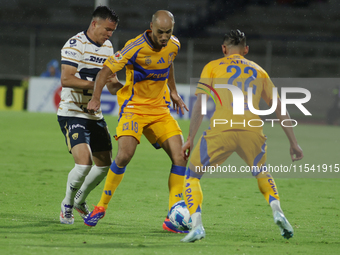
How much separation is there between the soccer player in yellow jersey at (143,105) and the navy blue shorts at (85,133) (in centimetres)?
38

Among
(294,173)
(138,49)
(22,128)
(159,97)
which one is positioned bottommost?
(22,128)

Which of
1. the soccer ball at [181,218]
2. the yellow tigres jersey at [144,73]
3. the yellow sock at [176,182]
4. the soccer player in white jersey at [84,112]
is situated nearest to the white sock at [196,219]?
the soccer ball at [181,218]

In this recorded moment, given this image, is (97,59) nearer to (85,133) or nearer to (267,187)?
(85,133)

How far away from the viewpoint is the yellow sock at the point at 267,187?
4.04 meters

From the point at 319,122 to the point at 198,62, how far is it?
5.98 metres

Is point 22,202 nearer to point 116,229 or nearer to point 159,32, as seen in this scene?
point 116,229

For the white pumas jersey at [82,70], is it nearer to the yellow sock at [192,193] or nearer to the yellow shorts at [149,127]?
the yellow shorts at [149,127]

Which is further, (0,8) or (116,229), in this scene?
(0,8)

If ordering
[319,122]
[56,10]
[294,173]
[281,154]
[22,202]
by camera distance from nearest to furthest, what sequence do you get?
1. [22,202]
2. [294,173]
3. [281,154]
4. [319,122]
5. [56,10]

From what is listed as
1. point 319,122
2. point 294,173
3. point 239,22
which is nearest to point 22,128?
point 294,173

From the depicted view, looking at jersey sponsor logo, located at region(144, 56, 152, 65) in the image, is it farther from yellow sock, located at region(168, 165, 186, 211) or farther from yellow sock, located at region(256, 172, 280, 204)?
yellow sock, located at region(256, 172, 280, 204)

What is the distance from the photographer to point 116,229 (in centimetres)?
453

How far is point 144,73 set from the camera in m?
4.60

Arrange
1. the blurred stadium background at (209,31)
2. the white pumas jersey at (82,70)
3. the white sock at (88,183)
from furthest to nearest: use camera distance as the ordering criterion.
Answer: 1. the blurred stadium background at (209,31)
2. the white sock at (88,183)
3. the white pumas jersey at (82,70)
